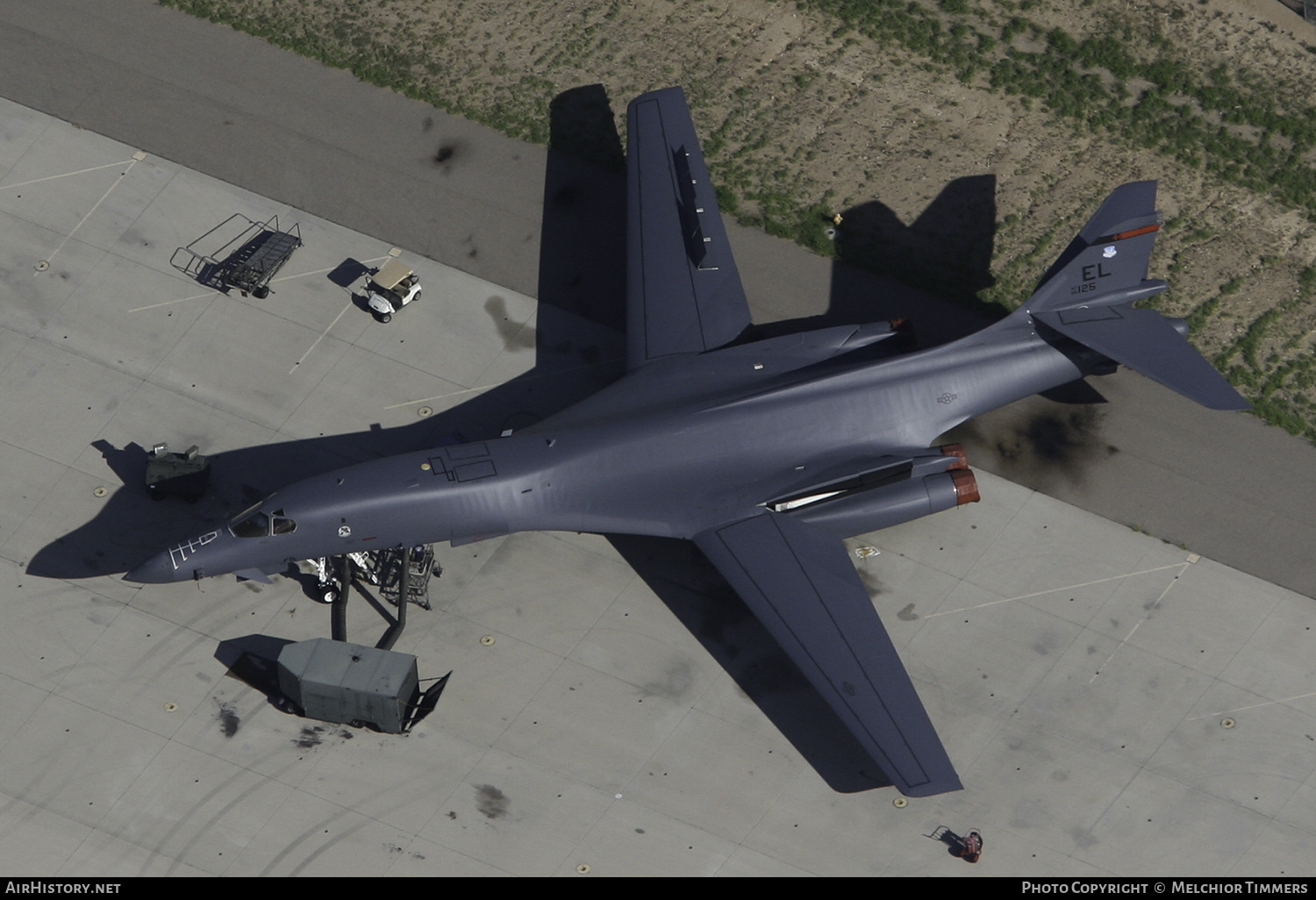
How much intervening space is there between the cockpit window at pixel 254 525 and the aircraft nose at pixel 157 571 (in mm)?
1947

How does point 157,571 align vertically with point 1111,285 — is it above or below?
below

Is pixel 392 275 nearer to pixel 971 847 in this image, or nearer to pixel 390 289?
pixel 390 289

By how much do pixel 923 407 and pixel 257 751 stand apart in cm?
1915

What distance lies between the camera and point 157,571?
3291cm

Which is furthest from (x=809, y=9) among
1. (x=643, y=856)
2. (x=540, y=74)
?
(x=643, y=856)

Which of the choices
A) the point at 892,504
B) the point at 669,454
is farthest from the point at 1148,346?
the point at 669,454

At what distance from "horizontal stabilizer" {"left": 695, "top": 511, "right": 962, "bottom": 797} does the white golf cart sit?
11249 mm

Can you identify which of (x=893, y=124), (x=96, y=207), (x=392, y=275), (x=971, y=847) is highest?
(x=893, y=124)

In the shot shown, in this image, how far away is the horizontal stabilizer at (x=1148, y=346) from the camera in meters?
32.9

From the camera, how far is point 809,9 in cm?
4306

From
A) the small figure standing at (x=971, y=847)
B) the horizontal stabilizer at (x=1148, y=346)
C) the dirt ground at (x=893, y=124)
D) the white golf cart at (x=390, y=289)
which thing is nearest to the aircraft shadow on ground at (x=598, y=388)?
the dirt ground at (x=893, y=124)

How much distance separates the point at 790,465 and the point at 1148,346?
374 inches
